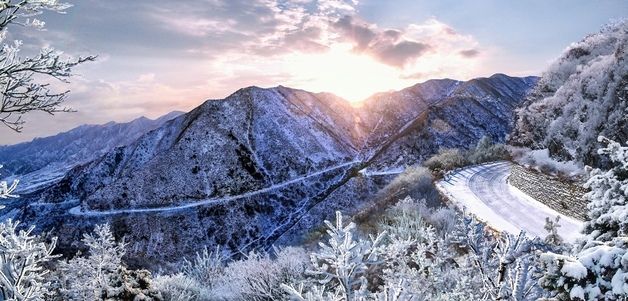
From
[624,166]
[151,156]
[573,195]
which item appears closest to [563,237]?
[573,195]

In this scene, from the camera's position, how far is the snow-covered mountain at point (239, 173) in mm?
64188

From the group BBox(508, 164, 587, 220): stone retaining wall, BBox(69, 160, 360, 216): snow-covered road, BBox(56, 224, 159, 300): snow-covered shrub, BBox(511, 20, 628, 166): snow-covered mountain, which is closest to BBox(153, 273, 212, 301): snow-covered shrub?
BBox(56, 224, 159, 300): snow-covered shrub

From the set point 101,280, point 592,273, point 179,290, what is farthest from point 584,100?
point 101,280

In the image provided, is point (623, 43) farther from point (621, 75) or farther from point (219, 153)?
point (219, 153)

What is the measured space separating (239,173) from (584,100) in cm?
6814

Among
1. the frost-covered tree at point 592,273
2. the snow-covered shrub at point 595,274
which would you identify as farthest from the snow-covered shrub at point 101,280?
the snow-covered shrub at point 595,274

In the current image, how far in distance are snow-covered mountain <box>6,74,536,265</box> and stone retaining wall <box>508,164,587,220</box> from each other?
121 ft

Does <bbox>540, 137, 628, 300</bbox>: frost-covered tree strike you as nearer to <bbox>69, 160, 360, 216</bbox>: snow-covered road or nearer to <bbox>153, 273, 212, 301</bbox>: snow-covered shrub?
<bbox>153, 273, 212, 301</bbox>: snow-covered shrub

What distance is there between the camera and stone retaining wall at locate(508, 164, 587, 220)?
1719cm

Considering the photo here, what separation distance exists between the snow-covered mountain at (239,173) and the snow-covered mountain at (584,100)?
41428mm

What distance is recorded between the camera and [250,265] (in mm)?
15914

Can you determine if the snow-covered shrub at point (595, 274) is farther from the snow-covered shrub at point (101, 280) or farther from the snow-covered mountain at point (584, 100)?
the snow-covered shrub at point (101, 280)

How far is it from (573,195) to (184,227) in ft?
189

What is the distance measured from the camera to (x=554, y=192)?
19.8m
